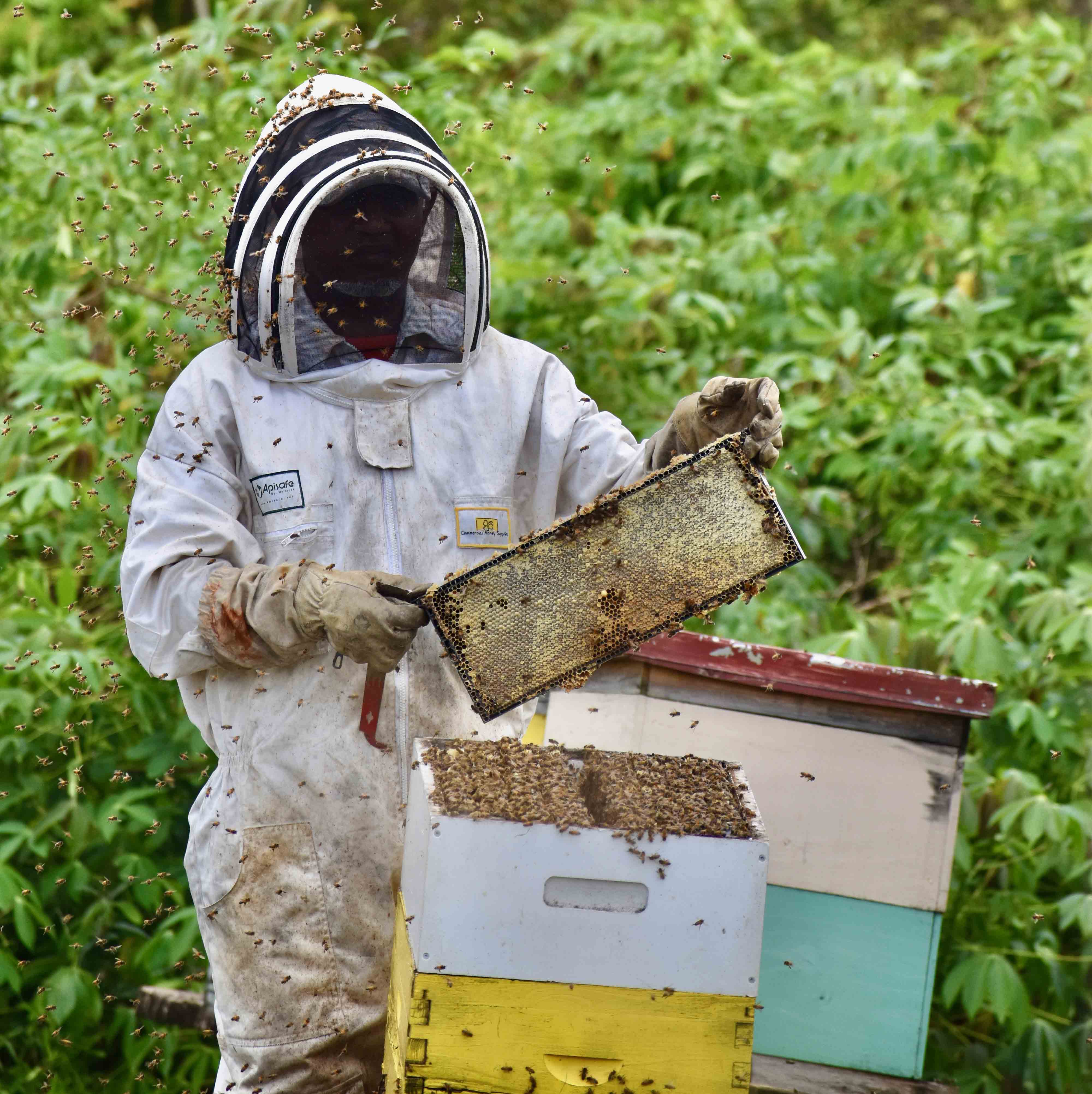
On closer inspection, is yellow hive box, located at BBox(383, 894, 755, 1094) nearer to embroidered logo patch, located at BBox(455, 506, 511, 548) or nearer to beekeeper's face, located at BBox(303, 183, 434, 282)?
embroidered logo patch, located at BBox(455, 506, 511, 548)

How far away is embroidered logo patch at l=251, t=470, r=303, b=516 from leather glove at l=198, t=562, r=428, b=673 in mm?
145

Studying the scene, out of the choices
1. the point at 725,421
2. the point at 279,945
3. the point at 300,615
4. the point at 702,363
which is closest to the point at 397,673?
the point at 300,615

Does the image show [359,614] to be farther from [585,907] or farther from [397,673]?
[585,907]

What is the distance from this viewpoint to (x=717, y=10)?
7.11 meters

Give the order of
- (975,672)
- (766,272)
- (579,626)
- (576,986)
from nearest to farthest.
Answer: (576,986) < (579,626) < (975,672) < (766,272)

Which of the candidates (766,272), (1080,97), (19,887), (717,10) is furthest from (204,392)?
(717,10)

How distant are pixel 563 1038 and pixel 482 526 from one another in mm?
916

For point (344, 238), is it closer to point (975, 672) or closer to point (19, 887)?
point (19, 887)

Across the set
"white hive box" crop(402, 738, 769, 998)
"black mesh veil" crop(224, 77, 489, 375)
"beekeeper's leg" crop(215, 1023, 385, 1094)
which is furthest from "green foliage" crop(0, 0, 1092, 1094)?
"white hive box" crop(402, 738, 769, 998)

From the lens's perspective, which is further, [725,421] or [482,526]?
[482,526]

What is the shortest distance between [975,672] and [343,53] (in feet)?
9.15

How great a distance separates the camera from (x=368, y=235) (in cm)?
234

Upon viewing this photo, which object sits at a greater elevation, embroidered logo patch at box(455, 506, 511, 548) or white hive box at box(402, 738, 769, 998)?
embroidered logo patch at box(455, 506, 511, 548)

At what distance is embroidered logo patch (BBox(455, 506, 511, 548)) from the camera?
7.69 ft
